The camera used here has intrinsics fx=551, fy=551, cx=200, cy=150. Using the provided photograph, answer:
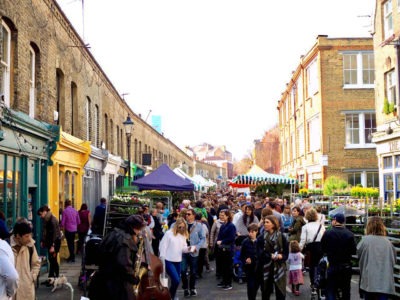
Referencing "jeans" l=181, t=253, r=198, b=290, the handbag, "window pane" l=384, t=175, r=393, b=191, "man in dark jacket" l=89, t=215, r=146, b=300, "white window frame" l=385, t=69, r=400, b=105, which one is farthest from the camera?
"window pane" l=384, t=175, r=393, b=191

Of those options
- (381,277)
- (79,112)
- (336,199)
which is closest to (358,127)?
(336,199)

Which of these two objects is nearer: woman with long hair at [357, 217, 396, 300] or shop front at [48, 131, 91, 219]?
woman with long hair at [357, 217, 396, 300]

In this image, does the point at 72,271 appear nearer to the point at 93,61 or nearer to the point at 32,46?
the point at 32,46

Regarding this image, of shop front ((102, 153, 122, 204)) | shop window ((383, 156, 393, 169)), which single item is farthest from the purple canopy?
shop window ((383, 156, 393, 169))

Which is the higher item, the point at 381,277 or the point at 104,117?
the point at 104,117

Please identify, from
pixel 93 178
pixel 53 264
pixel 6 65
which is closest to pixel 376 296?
pixel 53 264

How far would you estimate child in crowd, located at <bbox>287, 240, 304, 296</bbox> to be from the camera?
1094 centimetres

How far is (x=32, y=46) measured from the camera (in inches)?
538

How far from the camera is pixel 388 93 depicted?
21.1 m

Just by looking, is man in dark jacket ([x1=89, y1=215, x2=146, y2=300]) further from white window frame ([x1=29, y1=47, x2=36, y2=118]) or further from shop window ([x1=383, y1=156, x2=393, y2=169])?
shop window ([x1=383, y1=156, x2=393, y2=169])

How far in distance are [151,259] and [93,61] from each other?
14.2m

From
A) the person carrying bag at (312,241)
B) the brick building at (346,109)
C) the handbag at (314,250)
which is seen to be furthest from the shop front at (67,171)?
A: the brick building at (346,109)

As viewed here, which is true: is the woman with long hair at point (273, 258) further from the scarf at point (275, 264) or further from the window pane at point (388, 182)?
the window pane at point (388, 182)

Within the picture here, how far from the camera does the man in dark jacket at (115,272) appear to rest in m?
6.34
